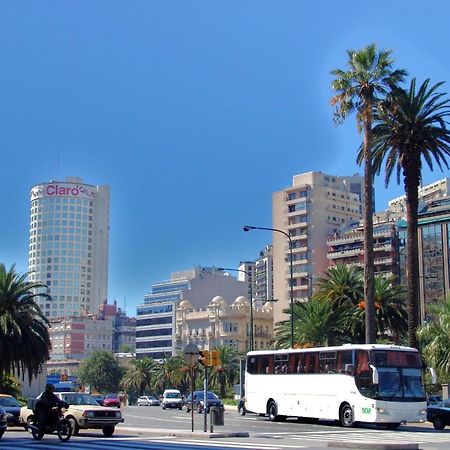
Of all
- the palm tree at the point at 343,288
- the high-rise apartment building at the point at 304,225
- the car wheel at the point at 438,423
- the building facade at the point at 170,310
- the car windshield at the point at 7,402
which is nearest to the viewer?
the car windshield at the point at 7,402

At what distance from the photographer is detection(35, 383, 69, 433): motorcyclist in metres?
23.4

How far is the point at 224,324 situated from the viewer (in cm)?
13800

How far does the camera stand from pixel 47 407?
77.3 ft

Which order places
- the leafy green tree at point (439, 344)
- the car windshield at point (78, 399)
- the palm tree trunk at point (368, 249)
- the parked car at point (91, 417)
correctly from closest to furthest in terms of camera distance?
the parked car at point (91, 417) < the car windshield at point (78, 399) < the palm tree trunk at point (368, 249) < the leafy green tree at point (439, 344)

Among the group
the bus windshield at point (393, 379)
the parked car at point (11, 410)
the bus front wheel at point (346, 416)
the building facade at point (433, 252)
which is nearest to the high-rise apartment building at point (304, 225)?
the building facade at point (433, 252)

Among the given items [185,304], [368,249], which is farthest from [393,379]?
[185,304]

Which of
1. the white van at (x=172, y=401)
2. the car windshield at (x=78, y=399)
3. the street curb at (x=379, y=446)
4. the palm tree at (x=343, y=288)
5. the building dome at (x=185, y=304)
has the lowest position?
the white van at (x=172, y=401)

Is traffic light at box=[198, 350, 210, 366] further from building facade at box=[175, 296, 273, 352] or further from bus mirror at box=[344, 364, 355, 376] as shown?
building facade at box=[175, 296, 273, 352]

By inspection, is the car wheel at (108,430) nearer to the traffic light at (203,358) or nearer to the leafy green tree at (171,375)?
the traffic light at (203,358)

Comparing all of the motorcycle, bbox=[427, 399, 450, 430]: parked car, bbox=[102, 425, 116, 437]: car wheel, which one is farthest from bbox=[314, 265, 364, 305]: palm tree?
the motorcycle

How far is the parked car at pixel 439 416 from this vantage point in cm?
3300

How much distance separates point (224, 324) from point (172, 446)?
117 metres

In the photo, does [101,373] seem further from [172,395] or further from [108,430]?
[108,430]

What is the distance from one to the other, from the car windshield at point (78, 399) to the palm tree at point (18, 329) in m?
27.9
